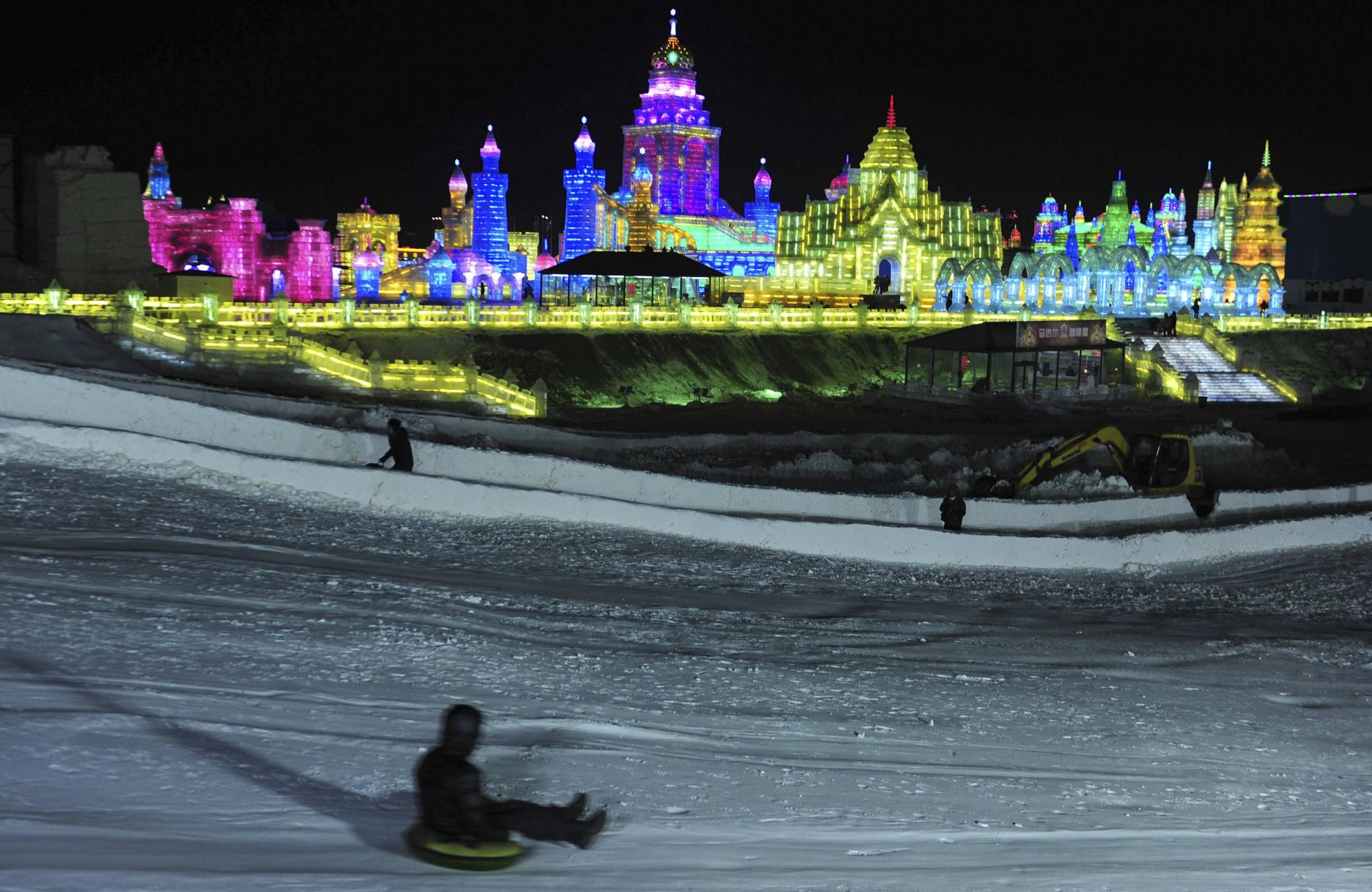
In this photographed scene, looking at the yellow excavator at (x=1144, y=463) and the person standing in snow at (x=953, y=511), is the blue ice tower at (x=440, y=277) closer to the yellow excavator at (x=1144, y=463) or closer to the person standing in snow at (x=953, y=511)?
the yellow excavator at (x=1144, y=463)

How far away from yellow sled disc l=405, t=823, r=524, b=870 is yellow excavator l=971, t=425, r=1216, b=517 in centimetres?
1791

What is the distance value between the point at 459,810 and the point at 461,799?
57mm

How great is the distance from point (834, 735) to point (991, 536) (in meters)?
10.0

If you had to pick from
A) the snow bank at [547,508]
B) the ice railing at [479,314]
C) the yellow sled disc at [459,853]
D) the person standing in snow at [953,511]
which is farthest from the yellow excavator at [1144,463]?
the ice railing at [479,314]

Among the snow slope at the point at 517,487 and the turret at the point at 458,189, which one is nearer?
Result: the snow slope at the point at 517,487

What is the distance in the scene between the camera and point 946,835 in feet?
27.3

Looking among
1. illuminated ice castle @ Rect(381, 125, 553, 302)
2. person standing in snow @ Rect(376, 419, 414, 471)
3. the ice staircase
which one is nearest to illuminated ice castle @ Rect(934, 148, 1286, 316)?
the ice staircase

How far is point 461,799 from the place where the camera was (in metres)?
7.03

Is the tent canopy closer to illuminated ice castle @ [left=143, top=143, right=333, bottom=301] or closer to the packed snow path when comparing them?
illuminated ice castle @ [left=143, top=143, right=333, bottom=301]

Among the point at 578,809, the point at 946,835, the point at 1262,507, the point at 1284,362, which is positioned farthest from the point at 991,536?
the point at 1284,362

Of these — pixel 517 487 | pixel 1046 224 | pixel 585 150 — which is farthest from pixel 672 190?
pixel 517 487

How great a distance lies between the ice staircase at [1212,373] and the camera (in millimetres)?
46312

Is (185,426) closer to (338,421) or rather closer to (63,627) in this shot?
(338,421)

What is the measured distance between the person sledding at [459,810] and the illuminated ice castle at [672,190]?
270 ft
